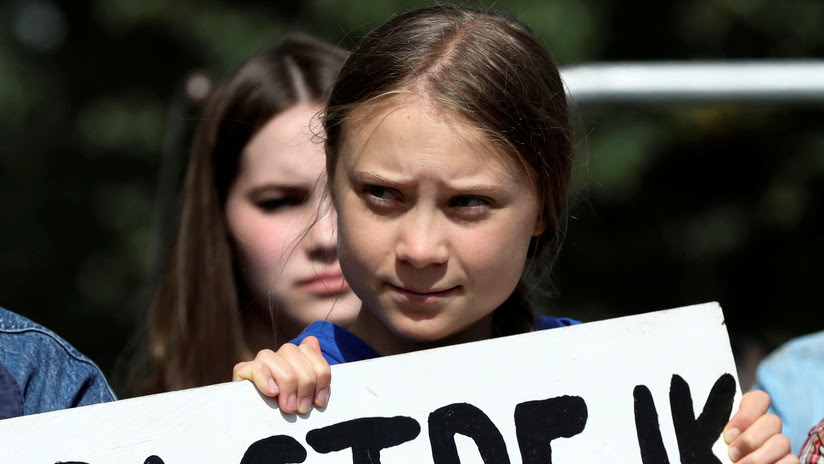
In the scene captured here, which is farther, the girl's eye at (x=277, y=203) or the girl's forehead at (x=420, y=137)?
the girl's eye at (x=277, y=203)

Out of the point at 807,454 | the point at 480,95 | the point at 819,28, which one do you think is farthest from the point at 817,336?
the point at 819,28

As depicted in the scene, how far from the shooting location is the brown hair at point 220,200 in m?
2.17

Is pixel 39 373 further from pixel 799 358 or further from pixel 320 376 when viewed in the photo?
pixel 799 358

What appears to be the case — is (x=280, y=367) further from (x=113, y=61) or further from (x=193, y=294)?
(x=113, y=61)

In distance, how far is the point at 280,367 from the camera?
1.32 m

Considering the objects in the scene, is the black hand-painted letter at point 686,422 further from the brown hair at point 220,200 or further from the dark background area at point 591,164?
the dark background area at point 591,164

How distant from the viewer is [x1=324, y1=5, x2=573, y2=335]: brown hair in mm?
1432

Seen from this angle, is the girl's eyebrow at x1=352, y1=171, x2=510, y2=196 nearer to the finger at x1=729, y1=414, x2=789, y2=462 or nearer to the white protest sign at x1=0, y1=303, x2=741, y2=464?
the white protest sign at x1=0, y1=303, x2=741, y2=464

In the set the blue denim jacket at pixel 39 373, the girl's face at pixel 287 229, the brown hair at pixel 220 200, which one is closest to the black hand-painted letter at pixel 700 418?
the girl's face at pixel 287 229

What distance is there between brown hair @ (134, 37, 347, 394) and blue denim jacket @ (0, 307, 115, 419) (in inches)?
25.9

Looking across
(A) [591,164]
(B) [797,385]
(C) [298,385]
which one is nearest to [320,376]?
(C) [298,385]

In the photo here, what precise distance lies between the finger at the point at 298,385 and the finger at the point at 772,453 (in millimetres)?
566

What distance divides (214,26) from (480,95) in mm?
3951

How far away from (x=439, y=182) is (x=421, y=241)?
8 cm
